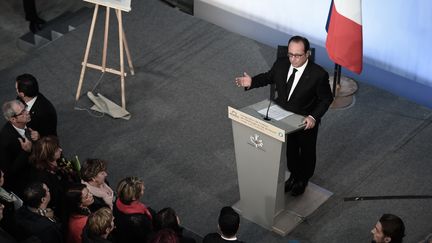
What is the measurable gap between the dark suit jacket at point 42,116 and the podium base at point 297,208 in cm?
172

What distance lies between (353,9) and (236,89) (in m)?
1.78

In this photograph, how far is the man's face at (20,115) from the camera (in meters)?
6.43

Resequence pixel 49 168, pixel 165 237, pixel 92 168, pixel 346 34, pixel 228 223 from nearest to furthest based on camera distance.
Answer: pixel 165 237, pixel 228 223, pixel 92 168, pixel 49 168, pixel 346 34

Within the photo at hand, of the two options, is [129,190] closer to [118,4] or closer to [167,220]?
[167,220]

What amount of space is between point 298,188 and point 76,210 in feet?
6.98

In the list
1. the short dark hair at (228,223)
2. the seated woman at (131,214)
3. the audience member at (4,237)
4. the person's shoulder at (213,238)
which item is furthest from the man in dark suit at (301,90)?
the audience member at (4,237)

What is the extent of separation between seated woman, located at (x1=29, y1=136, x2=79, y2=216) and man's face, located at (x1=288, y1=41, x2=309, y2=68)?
6.28 ft

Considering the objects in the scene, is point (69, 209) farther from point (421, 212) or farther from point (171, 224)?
point (421, 212)

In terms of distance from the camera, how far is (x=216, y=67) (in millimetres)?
9078

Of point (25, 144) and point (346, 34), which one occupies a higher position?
point (346, 34)

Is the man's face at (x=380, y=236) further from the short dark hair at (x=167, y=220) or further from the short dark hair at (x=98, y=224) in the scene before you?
the short dark hair at (x=98, y=224)

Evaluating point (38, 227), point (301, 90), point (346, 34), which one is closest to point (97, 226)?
point (38, 227)

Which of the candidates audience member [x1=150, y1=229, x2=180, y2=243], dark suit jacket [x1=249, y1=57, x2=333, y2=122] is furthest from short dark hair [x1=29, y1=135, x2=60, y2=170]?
dark suit jacket [x1=249, y1=57, x2=333, y2=122]

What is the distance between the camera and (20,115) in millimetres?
6445
